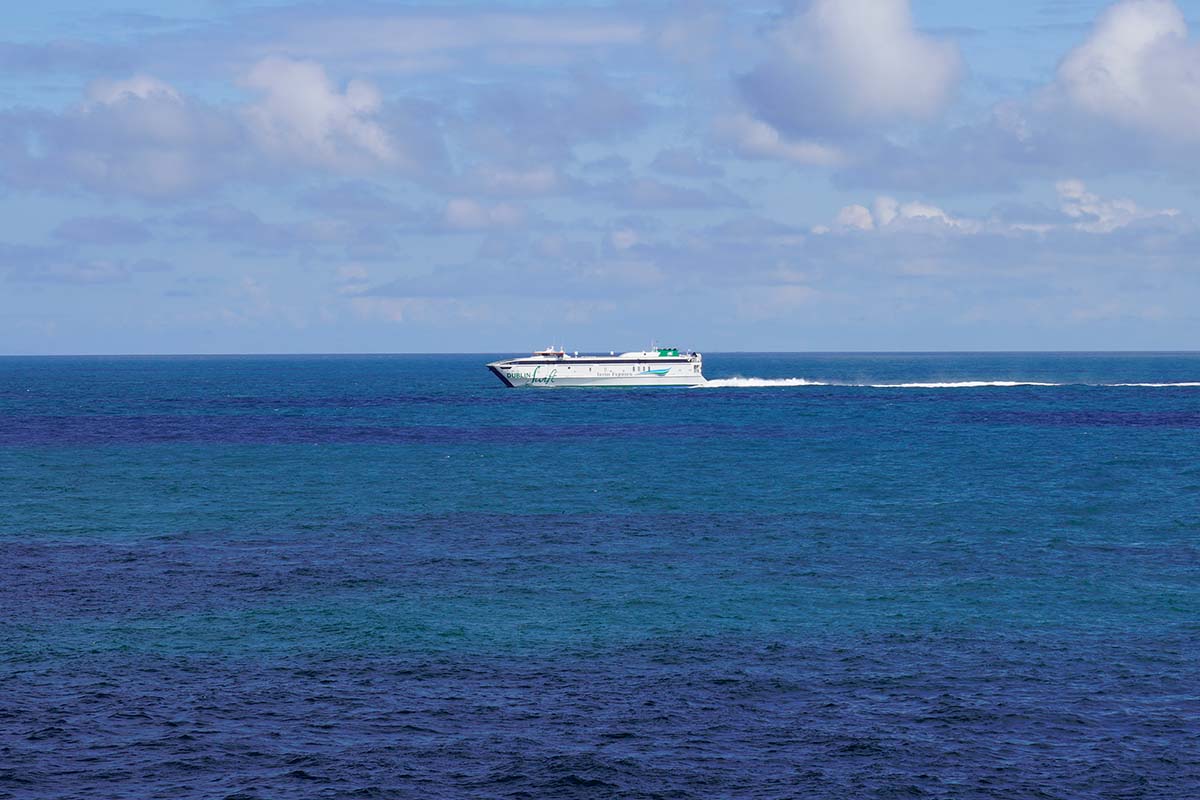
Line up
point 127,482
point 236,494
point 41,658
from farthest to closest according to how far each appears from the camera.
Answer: point 127,482 → point 236,494 → point 41,658

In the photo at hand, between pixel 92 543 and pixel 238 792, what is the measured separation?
128ft

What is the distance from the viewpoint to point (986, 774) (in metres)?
31.5

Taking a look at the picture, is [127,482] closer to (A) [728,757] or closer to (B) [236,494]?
(B) [236,494]

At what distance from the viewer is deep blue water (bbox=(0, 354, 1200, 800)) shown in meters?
32.2

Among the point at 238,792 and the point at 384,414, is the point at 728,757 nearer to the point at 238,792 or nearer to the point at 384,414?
the point at 238,792

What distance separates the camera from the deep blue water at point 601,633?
32156mm

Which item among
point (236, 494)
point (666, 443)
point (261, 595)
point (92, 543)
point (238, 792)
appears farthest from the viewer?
point (666, 443)

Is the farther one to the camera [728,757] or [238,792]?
[728,757]

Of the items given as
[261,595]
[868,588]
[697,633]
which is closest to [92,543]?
[261,595]

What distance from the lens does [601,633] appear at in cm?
4562

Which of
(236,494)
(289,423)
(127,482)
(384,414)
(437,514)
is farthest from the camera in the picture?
(384,414)

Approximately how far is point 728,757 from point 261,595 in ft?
86.0

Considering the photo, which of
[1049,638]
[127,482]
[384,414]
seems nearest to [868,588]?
[1049,638]

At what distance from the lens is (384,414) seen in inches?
6816
